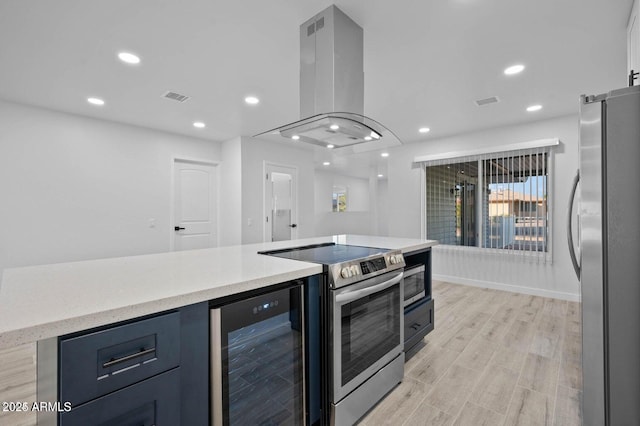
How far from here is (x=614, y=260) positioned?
112cm

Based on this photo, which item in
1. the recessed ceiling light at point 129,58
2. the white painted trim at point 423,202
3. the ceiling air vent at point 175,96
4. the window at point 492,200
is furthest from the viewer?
the white painted trim at point 423,202

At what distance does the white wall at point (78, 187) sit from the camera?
11.2 ft

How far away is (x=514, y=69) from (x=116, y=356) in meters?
3.49

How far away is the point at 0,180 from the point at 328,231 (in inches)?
280

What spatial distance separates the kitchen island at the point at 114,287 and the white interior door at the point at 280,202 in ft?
11.6

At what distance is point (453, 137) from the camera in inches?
194

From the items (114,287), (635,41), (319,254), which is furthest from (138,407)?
(635,41)

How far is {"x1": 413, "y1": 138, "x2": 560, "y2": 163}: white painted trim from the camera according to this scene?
13.0 ft

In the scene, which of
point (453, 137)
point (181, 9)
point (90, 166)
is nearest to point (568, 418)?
point (181, 9)

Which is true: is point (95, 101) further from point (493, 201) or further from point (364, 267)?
point (493, 201)

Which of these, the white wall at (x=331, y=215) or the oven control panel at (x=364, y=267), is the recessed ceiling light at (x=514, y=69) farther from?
the white wall at (x=331, y=215)

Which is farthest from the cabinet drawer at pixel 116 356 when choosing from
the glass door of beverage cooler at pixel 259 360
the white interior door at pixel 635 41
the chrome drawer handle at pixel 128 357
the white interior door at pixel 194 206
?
the white interior door at pixel 194 206

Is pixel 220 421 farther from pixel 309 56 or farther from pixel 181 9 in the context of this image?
pixel 181 9

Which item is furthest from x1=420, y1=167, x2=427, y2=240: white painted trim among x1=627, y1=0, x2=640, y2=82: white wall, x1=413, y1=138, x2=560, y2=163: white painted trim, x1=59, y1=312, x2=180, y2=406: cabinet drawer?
x1=59, y1=312, x2=180, y2=406: cabinet drawer
